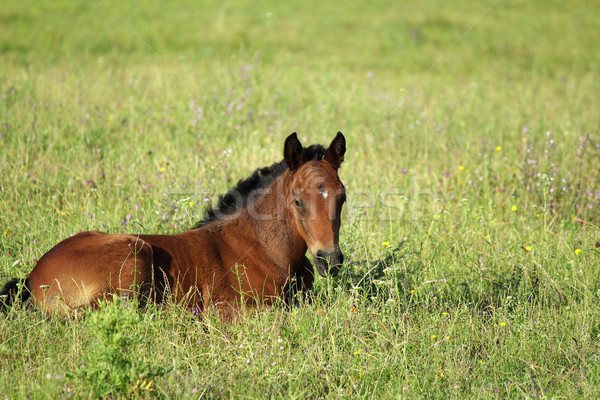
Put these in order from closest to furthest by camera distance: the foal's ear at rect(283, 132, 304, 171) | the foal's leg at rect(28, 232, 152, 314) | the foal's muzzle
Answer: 1. the foal's muzzle
2. the foal's leg at rect(28, 232, 152, 314)
3. the foal's ear at rect(283, 132, 304, 171)

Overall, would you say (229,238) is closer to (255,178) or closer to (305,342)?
(255,178)

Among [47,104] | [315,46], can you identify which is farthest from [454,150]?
[315,46]

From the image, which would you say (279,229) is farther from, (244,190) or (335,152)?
(335,152)

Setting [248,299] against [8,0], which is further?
[8,0]

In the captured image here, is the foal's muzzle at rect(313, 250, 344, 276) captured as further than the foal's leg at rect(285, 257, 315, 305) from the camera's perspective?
No

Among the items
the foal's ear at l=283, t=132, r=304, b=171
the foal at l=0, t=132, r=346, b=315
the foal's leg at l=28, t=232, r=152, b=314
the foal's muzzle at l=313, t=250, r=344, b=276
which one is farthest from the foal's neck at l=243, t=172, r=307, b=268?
the foal's leg at l=28, t=232, r=152, b=314

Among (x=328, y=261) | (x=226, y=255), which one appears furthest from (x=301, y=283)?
(x=328, y=261)

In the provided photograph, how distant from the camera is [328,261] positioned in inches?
160

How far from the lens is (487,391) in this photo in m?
3.61

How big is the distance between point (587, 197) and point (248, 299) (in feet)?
16.5

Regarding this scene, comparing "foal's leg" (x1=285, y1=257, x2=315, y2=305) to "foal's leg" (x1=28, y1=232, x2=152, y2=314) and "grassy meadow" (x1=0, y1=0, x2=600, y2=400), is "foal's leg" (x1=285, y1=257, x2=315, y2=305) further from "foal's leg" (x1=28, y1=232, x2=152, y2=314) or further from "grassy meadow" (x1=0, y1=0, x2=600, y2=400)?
"foal's leg" (x1=28, y1=232, x2=152, y2=314)

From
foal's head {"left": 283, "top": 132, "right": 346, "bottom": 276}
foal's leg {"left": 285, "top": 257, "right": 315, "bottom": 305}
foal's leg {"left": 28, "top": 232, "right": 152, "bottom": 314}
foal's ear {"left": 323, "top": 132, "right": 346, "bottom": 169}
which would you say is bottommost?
foal's leg {"left": 285, "top": 257, "right": 315, "bottom": 305}

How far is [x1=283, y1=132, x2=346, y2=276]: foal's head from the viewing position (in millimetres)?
4172

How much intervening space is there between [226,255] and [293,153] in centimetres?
111
